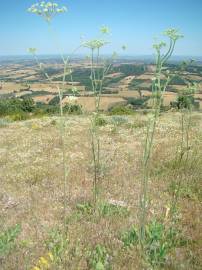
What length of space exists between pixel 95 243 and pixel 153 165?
739 centimetres

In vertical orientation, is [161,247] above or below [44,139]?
above

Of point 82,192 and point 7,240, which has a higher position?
point 7,240

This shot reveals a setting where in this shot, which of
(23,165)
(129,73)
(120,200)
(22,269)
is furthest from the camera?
(129,73)

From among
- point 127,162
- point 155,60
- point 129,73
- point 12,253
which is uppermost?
point 155,60

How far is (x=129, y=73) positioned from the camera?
89.7 m

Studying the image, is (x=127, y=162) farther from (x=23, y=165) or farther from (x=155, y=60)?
(x=155, y=60)

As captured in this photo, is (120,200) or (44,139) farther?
(44,139)

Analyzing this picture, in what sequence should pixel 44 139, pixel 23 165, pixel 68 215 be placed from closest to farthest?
pixel 68 215 < pixel 23 165 < pixel 44 139

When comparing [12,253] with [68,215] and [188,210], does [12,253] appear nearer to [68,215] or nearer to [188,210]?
[68,215]

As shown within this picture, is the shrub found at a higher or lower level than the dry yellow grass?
higher

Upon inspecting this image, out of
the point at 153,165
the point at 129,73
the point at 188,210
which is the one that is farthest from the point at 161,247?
the point at 129,73

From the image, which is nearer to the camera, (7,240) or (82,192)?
(7,240)

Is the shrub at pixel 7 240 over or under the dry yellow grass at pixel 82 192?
over

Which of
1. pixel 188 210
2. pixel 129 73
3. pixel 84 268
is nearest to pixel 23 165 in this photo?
pixel 188 210
